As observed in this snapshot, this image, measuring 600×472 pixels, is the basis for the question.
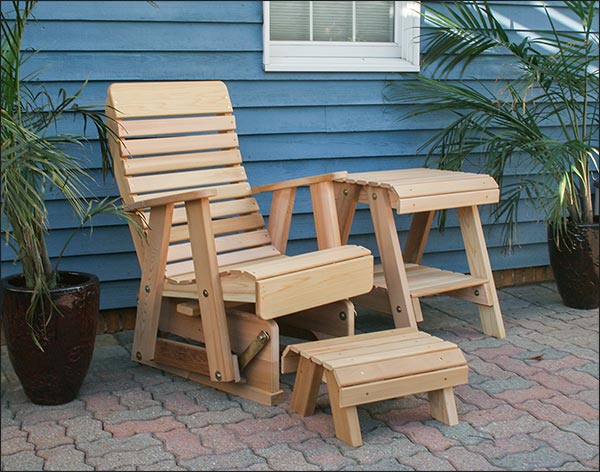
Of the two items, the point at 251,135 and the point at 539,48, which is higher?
the point at 539,48

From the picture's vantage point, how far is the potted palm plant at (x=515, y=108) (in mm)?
4156

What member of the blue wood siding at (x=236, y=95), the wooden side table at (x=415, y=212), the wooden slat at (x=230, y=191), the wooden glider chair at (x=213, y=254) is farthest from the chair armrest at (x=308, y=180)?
the blue wood siding at (x=236, y=95)

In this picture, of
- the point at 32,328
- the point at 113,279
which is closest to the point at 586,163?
the point at 113,279

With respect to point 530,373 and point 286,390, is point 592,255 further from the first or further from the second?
point 286,390

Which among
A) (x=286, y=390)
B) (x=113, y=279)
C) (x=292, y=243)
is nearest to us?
(x=286, y=390)

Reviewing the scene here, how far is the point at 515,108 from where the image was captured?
4.41 meters

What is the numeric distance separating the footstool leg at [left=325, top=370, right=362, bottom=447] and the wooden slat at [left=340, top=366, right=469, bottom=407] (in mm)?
34

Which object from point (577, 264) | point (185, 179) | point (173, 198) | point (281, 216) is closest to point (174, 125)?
point (185, 179)

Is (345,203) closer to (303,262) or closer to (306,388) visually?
(303,262)

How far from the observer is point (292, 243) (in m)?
4.36

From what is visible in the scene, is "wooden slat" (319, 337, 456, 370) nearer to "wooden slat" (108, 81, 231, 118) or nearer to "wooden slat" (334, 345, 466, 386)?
"wooden slat" (334, 345, 466, 386)

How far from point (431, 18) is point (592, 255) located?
1384 millimetres

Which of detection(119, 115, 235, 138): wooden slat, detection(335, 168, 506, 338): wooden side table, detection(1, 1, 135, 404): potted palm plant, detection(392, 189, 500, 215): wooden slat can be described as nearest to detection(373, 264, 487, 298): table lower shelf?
detection(335, 168, 506, 338): wooden side table

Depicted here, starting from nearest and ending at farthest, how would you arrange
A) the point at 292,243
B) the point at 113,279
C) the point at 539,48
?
the point at 113,279
the point at 292,243
the point at 539,48
